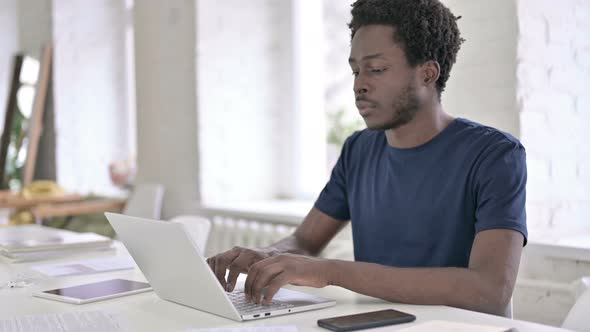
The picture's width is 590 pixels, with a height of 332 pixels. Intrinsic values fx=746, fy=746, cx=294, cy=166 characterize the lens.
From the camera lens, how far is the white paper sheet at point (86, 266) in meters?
1.80

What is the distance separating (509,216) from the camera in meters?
1.48

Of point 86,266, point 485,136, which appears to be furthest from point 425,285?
point 86,266

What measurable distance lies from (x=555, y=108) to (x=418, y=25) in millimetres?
714

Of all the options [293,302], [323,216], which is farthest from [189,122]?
[293,302]

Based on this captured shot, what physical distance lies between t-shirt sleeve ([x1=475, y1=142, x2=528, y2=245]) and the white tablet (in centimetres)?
71

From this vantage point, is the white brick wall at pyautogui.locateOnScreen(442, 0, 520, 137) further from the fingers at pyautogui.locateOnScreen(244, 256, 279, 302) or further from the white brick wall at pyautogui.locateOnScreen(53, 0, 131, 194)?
the white brick wall at pyautogui.locateOnScreen(53, 0, 131, 194)

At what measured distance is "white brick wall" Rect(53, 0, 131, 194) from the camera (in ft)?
17.4

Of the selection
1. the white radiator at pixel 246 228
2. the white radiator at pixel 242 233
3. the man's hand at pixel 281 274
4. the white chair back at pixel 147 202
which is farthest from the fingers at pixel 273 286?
the white chair back at pixel 147 202

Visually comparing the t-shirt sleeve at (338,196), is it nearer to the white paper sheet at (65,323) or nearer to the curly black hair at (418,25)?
the curly black hair at (418,25)

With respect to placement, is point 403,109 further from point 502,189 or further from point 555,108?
point 555,108

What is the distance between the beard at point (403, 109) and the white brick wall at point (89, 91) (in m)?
3.84

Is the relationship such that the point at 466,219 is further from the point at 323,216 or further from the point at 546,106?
the point at 546,106

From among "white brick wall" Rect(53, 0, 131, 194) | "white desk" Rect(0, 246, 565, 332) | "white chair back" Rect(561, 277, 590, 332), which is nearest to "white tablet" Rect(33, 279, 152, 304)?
"white desk" Rect(0, 246, 565, 332)

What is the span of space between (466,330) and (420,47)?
767 mm
